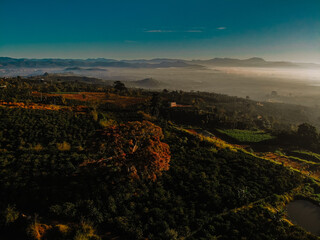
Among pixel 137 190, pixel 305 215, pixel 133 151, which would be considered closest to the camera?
pixel 133 151

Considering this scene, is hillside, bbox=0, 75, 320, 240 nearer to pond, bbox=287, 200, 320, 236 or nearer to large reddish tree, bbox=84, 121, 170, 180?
large reddish tree, bbox=84, 121, 170, 180

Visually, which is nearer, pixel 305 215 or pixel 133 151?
pixel 133 151

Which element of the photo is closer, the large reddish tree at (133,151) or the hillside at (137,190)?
the hillside at (137,190)

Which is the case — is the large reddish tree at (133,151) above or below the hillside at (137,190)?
above

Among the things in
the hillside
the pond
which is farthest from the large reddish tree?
the pond

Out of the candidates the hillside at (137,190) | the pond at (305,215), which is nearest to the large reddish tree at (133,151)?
the hillside at (137,190)

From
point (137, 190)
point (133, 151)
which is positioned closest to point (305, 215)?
point (137, 190)

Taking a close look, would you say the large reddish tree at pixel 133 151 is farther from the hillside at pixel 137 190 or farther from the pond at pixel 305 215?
the pond at pixel 305 215

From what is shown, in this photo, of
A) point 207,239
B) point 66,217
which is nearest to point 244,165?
point 207,239

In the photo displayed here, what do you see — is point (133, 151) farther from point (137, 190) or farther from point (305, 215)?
point (305, 215)
